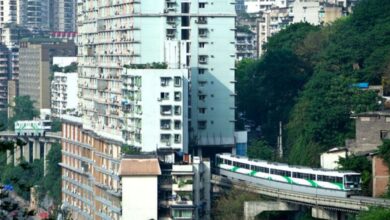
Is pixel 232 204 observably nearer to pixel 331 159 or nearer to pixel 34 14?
pixel 331 159

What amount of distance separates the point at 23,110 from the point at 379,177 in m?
48.0

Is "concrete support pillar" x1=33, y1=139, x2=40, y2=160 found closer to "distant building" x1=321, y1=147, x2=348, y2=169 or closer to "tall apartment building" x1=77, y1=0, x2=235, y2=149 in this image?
A: "tall apartment building" x1=77, y1=0, x2=235, y2=149

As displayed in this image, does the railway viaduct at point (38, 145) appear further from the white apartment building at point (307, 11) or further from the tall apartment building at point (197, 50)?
the tall apartment building at point (197, 50)

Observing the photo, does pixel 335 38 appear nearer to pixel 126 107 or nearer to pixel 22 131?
pixel 126 107

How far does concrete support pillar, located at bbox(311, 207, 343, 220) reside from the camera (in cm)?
4012

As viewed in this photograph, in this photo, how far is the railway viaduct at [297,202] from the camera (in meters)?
38.4

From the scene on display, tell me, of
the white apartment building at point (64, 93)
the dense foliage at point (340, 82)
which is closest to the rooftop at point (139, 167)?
the dense foliage at point (340, 82)

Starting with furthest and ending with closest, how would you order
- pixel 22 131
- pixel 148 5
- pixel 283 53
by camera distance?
pixel 22 131 → pixel 283 53 → pixel 148 5

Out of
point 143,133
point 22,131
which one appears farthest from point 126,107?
point 22,131

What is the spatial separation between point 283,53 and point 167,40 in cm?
1224

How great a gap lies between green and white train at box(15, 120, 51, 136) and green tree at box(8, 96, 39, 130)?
887 cm

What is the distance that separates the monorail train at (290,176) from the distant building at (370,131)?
2086 mm

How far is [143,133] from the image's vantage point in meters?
46.4

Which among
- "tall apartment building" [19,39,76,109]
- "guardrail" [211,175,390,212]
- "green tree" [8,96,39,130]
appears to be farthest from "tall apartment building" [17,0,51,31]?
"guardrail" [211,175,390,212]
